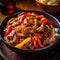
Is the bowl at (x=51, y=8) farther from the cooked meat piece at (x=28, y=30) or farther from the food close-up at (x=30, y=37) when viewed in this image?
the cooked meat piece at (x=28, y=30)

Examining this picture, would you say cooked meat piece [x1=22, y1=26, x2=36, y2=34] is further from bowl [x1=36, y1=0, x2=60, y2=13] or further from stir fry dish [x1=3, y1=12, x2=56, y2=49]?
bowl [x1=36, y1=0, x2=60, y2=13]

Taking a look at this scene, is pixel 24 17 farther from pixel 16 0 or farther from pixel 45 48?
pixel 16 0

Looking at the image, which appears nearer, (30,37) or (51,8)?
(30,37)

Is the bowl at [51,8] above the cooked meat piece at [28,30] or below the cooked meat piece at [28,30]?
above

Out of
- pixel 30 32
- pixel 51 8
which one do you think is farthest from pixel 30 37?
pixel 51 8

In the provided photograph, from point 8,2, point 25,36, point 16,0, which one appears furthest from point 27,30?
point 16,0

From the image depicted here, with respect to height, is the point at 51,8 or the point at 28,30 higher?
the point at 51,8

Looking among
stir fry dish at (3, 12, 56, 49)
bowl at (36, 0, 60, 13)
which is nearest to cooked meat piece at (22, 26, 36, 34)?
stir fry dish at (3, 12, 56, 49)

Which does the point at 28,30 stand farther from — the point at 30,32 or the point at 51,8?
the point at 51,8

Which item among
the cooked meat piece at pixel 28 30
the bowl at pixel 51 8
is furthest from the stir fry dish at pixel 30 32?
the bowl at pixel 51 8
